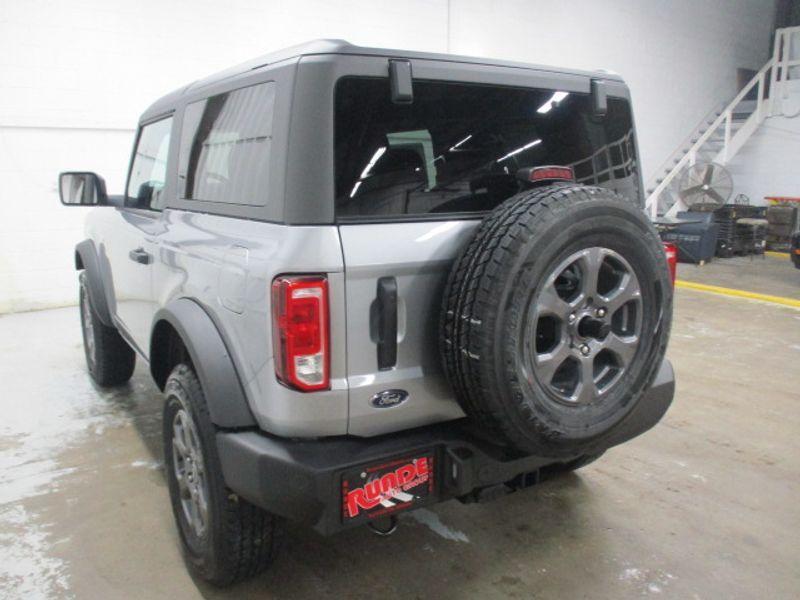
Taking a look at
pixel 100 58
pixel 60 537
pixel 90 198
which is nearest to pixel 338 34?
pixel 100 58

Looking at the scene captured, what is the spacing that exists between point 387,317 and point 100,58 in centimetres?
600

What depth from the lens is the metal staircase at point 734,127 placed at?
11.7 meters

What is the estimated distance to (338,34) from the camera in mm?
7754

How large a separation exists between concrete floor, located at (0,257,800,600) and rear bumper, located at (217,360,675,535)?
1.81 feet

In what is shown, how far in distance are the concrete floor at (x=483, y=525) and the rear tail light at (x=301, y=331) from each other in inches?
35.9

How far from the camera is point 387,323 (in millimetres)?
1670

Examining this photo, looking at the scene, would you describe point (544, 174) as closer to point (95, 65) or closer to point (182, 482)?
point (182, 482)

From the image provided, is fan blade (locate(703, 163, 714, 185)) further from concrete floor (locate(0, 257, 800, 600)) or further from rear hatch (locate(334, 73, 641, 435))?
rear hatch (locate(334, 73, 641, 435))

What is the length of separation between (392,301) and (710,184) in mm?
9290

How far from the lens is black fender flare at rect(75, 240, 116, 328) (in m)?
3.46

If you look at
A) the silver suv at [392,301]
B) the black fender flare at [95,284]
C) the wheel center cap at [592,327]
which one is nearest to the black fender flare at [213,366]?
the silver suv at [392,301]

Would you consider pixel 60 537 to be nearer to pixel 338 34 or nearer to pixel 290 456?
pixel 290 456

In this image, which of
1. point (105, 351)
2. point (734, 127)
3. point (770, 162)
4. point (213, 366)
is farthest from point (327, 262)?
point (770, 162)

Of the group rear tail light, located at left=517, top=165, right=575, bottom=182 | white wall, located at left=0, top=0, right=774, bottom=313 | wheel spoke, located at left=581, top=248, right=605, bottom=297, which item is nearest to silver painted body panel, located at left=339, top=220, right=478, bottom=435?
rear tail light, located at left=517, top=165, right=575, bottom=182
